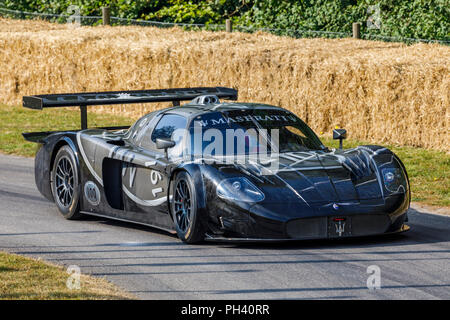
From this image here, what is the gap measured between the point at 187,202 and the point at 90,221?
2.08m

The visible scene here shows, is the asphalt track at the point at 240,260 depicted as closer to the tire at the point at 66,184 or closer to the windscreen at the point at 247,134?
the tire at the point at 66,184

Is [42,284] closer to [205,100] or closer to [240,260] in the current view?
[240,260]

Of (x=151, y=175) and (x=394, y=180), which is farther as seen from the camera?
(x=151, y=175)

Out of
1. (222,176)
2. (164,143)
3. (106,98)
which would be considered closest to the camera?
(222,176)

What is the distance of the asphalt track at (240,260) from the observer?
716cm

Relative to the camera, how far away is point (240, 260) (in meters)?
8.23

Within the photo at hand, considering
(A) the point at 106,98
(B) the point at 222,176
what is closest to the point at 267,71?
(A) the point at 106,98

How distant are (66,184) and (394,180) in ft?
12.5

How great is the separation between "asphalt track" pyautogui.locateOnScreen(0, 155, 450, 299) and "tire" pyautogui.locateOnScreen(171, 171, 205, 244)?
11 centimetres

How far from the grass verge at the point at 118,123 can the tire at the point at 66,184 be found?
410cm

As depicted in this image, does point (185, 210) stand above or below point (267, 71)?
below

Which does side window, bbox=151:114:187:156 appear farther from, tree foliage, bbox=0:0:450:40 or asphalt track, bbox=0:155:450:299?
tree foliage, bbox=0:0:450:40
